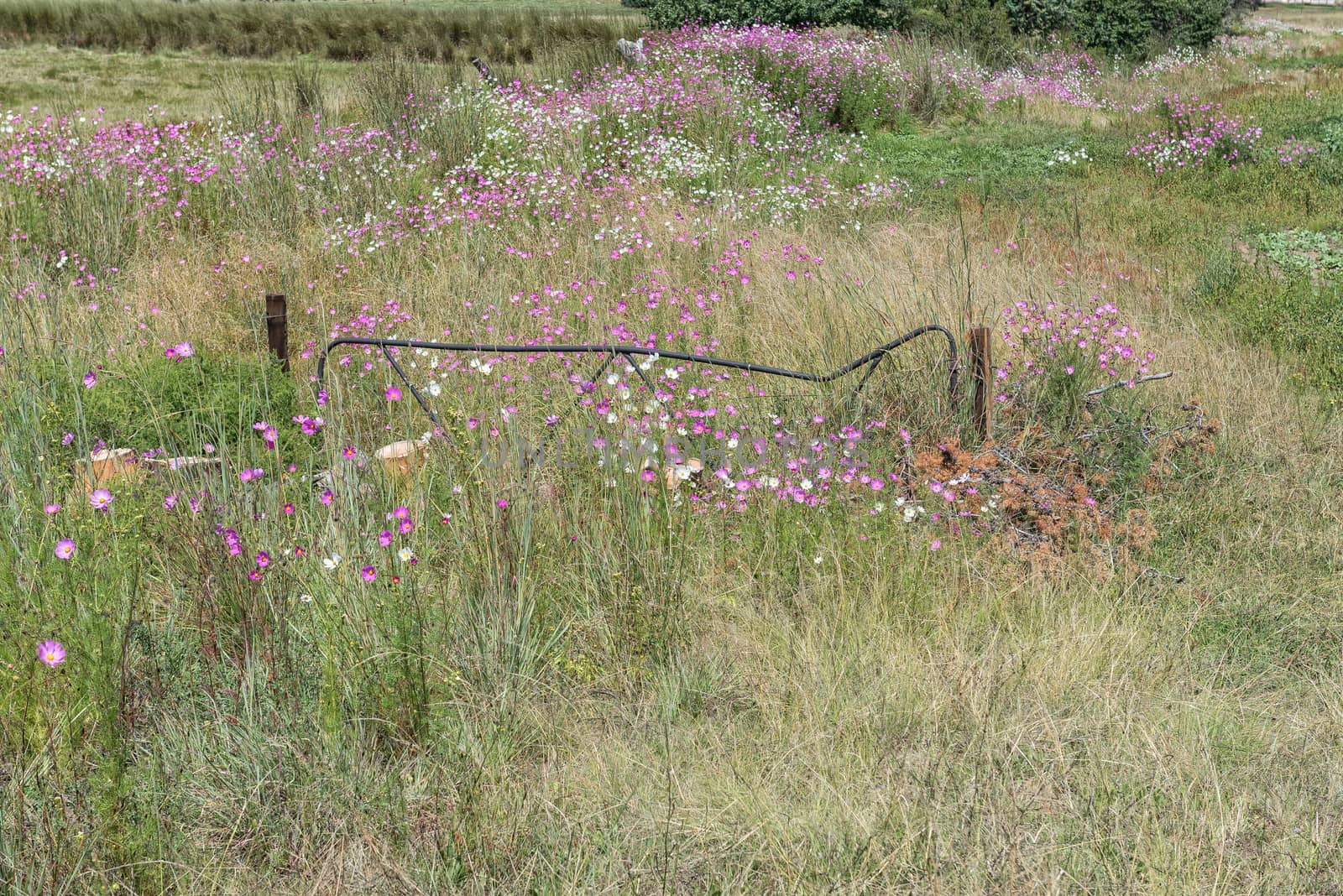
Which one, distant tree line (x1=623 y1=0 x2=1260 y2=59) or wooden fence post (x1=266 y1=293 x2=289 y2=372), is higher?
distant tree line (x1=623 y1=0 x2=1260 y2=59)

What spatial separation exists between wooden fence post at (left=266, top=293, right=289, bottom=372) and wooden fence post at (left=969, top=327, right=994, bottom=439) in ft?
8.85

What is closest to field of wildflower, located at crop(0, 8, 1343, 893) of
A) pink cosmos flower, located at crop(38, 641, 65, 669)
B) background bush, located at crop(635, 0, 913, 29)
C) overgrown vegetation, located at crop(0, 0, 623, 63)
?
pink cosmos flower, located at crop(38, 641, 65, 669)

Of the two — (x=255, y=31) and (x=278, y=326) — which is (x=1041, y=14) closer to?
(x=255, y=31)

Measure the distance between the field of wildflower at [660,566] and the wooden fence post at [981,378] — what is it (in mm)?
47

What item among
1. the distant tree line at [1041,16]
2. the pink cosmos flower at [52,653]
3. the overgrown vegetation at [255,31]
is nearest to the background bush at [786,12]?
the distant tree line at [1041,16]

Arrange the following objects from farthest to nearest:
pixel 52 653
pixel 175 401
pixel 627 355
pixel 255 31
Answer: pixel 255 31 < pixel 175 401 < pixel 627 355 < pixel 52 653

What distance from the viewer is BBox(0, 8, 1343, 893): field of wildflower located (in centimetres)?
211

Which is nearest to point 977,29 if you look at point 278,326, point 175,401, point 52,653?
point 278,326

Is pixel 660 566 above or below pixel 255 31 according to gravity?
below

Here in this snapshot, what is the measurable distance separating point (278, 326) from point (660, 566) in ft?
7.58

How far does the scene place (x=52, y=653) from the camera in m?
2.21

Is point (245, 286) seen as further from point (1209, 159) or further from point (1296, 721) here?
point (1209, 159)

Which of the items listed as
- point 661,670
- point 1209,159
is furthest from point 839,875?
point 1209,159

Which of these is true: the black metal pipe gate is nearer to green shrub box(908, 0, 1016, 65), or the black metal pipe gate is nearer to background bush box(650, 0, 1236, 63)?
green shrub box(908, 0, 1016, 65)
